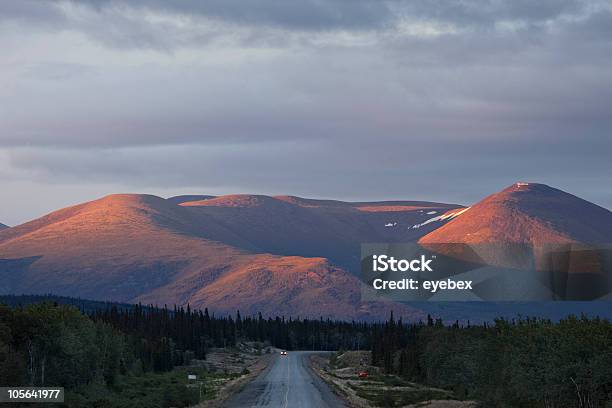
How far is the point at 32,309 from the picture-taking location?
8169 cm

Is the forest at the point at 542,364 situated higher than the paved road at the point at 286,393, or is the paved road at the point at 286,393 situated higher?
the forest at the point at 542,364

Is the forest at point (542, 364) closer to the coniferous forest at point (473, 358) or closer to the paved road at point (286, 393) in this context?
the coniferous forest at point (473, 358)

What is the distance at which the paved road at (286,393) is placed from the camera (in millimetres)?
88750

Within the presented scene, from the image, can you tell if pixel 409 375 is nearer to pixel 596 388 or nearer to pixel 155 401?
pixel 155 401

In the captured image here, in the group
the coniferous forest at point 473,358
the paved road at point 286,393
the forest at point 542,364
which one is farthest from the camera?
the paved road at point 286,393

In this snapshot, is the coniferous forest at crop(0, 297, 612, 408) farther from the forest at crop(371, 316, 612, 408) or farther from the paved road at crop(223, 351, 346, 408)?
the paved road at crop(223, 351, 346, 408)

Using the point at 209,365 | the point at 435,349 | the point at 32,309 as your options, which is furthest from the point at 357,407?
the point at 209,365

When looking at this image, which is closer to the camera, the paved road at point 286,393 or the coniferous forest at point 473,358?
the coniferous forest at point 473,358

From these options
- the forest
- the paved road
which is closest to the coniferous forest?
the forest

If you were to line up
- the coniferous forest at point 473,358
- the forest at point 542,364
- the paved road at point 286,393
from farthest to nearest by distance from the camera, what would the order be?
the paved road at point 286,393 → the coniferous forest at point 473,358 → the forest at point 542,364

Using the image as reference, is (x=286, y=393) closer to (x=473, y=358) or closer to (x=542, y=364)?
(x=473, y=358)

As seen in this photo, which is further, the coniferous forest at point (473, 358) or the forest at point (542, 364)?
the coniferous forest at point (473, 358)

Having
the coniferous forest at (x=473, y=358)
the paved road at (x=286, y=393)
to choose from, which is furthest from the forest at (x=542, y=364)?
the paved road at (x=286, y=393)

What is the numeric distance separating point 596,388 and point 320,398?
3885 centimetres
